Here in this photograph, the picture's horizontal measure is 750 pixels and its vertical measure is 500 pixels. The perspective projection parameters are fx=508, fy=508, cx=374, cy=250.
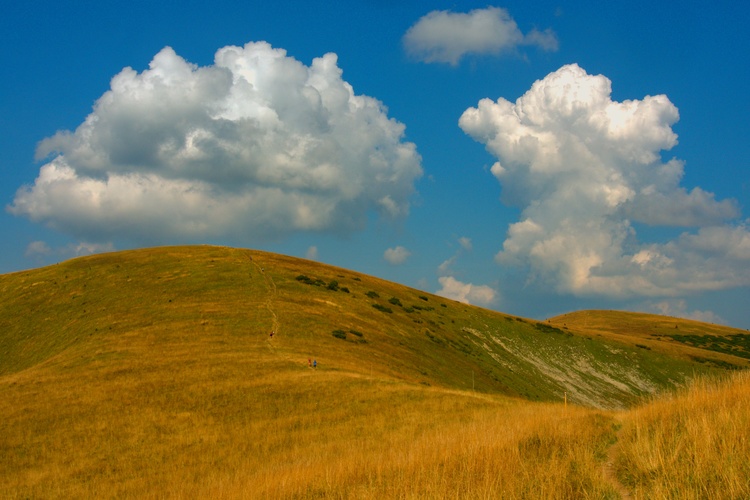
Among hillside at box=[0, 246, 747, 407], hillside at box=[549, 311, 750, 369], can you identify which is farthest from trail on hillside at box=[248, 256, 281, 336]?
hillside at box=[549, 311, 750, 369]

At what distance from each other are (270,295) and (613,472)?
4850 centimetres

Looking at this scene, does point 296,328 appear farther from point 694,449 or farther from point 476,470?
point 694,449

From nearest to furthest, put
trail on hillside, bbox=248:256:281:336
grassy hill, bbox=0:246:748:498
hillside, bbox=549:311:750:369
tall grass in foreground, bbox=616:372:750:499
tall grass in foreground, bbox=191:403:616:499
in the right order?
tall grass in foreground, bbox=616:372:750:499
tall grass in foreground, bbox=191:403:616:499
grassy hill, bbox=0:246:748:498
trail on hillside, bbox=248:256:281:336
hillside, bbox=549:311:750:369

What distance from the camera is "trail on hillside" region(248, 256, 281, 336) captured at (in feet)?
A: 150

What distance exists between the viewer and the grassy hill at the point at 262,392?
13.2m

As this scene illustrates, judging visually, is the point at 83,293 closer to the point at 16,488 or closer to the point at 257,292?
the point at 257,292

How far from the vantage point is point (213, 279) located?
2468 inches

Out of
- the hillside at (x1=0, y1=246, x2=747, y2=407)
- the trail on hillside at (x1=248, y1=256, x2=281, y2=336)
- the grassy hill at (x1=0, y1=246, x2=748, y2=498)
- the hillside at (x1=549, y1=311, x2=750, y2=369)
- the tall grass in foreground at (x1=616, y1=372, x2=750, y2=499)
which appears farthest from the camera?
the hillside at (x1=549, y1=311, x2=750, y2=369)

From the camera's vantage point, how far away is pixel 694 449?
9711 millimetres

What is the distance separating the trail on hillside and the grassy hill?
1.17 feet

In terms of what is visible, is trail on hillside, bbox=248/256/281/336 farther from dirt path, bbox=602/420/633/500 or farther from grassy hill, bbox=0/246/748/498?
dirt path, bbox=602/420/633/500

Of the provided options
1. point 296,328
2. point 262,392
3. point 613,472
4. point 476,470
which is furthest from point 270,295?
point 613,472

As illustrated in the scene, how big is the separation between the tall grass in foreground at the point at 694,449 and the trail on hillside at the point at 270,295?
34976 millimetres

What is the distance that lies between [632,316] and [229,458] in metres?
199
